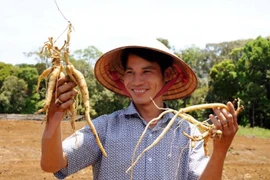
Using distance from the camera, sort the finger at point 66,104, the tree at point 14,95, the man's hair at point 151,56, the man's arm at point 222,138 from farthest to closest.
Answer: the tree at point 14,95 → the man's hair at point 151,56 → the man's arm at point 222,138 → the finger at point 66,104

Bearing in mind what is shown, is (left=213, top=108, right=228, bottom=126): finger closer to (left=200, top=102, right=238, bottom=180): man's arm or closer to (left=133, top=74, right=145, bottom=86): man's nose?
(left=200, top=102, right=238, bottom=180): man's arm

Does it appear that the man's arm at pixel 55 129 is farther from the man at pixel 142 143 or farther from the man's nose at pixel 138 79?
the man's nose at pixel 138 79

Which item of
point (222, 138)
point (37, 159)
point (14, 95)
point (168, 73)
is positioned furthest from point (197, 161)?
point (14, 95)

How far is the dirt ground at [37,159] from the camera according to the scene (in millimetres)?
8117

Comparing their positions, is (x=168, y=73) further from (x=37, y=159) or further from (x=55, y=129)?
(x=37, y=159)

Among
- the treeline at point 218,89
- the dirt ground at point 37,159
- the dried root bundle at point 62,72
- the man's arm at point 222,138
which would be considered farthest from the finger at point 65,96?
the treeline at point 218,89

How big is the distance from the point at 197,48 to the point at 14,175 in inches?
1344

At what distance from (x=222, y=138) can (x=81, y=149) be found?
677mm

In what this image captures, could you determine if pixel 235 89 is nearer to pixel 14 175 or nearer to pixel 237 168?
pixel 237 168

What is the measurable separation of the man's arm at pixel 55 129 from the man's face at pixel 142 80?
1.22ft

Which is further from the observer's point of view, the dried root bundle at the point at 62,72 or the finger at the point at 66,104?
the dried root bundle at the point at 62,72

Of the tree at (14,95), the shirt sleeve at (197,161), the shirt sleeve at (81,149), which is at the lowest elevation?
the tree at (14,95)

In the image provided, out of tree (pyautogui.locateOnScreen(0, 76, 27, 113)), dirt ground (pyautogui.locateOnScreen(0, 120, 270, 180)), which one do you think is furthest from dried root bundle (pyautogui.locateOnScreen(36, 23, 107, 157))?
tree (pyautogui.locateOnScreen(0, 76, 27, 113))

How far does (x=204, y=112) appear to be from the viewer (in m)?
24.7
